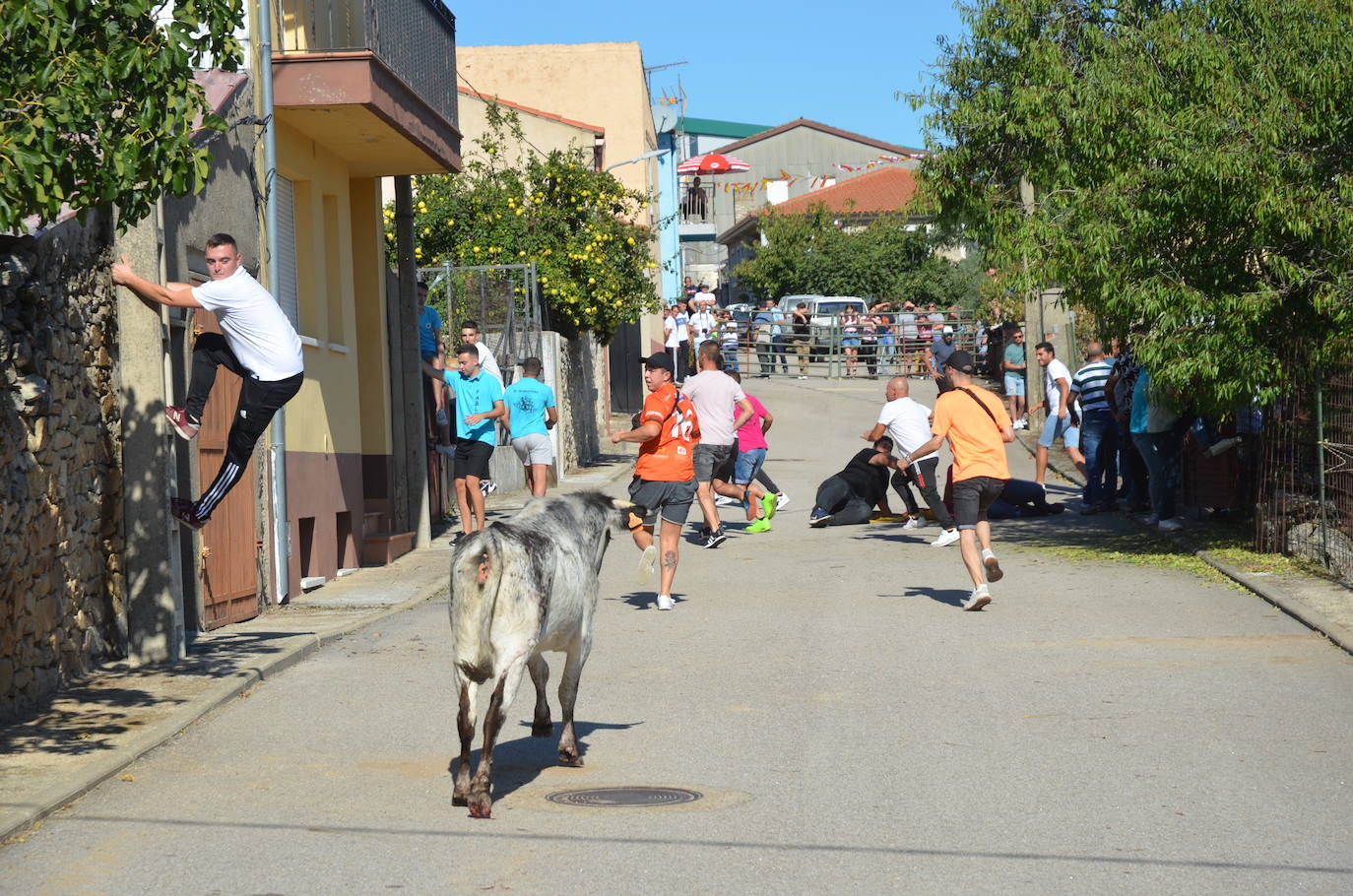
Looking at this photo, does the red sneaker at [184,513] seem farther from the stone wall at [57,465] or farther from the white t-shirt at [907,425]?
the white t-shirt at [907,425]

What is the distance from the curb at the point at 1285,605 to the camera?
10430 mm

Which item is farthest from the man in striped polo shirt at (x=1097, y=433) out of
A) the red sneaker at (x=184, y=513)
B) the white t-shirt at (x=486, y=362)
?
the red sneaker at (x=184, y=513)

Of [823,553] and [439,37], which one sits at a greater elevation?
[439,37]

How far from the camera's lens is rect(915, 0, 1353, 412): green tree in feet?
44.5

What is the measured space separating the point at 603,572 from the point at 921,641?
16.2 feet

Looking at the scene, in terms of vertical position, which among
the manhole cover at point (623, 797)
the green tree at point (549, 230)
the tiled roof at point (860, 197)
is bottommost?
the manhole cover at point (623, 797)

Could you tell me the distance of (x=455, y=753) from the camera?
25.1 feet

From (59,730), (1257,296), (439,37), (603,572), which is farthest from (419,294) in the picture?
(59,730)

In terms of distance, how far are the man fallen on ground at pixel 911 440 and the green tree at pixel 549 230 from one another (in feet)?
32.1

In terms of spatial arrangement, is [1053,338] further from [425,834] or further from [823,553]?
[425,834]

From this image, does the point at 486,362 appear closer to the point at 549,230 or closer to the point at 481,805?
the point at 549,230

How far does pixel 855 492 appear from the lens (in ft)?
64.5

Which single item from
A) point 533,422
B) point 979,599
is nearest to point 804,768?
point 979,599

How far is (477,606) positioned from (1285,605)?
737 cm
